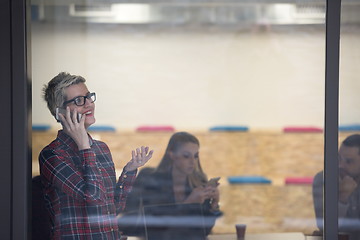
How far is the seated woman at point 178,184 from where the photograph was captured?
3.10 metres

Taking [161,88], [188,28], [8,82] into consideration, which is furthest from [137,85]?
[8,82]

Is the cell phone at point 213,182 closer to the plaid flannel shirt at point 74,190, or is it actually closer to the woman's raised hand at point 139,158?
the woman's raised hand at point 139,158

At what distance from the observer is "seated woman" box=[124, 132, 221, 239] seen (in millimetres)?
3096

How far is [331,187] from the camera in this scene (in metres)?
2.96

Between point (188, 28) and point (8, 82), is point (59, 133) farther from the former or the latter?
point (188, 28)

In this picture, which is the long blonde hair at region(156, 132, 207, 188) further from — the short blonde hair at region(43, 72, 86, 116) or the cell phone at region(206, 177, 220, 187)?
the short blonde hair at region(43, 72, 86, 116)

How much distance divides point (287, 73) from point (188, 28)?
534 mm

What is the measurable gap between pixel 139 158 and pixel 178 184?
223 millimetres

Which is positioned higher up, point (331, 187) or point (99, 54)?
point (99, 54)

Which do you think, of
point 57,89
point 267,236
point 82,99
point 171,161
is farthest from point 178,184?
point 57,89

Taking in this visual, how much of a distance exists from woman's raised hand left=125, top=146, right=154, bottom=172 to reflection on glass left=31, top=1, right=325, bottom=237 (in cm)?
3

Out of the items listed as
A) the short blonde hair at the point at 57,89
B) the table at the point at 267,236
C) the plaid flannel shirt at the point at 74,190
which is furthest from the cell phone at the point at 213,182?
the short blonde hair at the point at 57,89

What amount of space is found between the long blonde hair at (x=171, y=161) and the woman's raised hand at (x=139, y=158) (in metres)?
0.07

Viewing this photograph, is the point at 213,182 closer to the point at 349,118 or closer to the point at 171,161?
the point at 171,161
